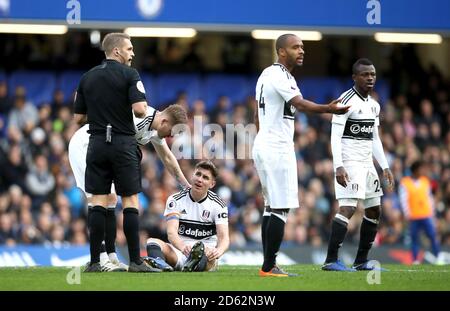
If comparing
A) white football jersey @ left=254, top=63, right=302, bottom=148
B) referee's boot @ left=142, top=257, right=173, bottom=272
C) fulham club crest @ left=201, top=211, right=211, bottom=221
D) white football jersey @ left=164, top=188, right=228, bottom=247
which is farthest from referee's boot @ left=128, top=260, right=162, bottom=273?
white football jersey @ left=254, top=63, right=302, bottom=148

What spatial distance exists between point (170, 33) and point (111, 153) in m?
10.3

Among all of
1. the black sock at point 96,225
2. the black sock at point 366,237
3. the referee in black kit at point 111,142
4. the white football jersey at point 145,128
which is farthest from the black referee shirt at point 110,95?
the black sock at point 366,237

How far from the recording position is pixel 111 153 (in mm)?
10148

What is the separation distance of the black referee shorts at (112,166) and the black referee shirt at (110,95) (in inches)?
5.0

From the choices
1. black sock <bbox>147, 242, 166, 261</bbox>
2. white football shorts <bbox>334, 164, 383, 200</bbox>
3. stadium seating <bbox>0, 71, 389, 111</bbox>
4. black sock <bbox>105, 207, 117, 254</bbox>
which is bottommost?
black sock <bbox>147, 242, 166, 261</bbox>

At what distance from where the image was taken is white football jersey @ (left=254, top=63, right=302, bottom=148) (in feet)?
32.6

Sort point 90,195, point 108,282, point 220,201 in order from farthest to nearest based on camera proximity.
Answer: point 220,201 → point 90,195 → point 108,282

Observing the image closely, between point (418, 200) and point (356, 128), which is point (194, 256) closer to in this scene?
point (356, 128)

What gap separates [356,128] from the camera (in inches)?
454

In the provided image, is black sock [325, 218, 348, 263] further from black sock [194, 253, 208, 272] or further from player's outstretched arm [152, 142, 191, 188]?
player's outstretched arm [152, 142, 191, 188]

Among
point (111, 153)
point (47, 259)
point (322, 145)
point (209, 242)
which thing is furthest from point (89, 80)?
point (322, 145)

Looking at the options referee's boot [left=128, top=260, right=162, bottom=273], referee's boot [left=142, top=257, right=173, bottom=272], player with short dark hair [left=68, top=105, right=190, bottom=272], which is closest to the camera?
referee's boot [left=128, top=260, right=162, bottom=273]

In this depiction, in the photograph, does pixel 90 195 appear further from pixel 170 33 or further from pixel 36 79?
pixel 36 79

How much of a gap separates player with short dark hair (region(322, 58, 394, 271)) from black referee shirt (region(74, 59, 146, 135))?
248cm
